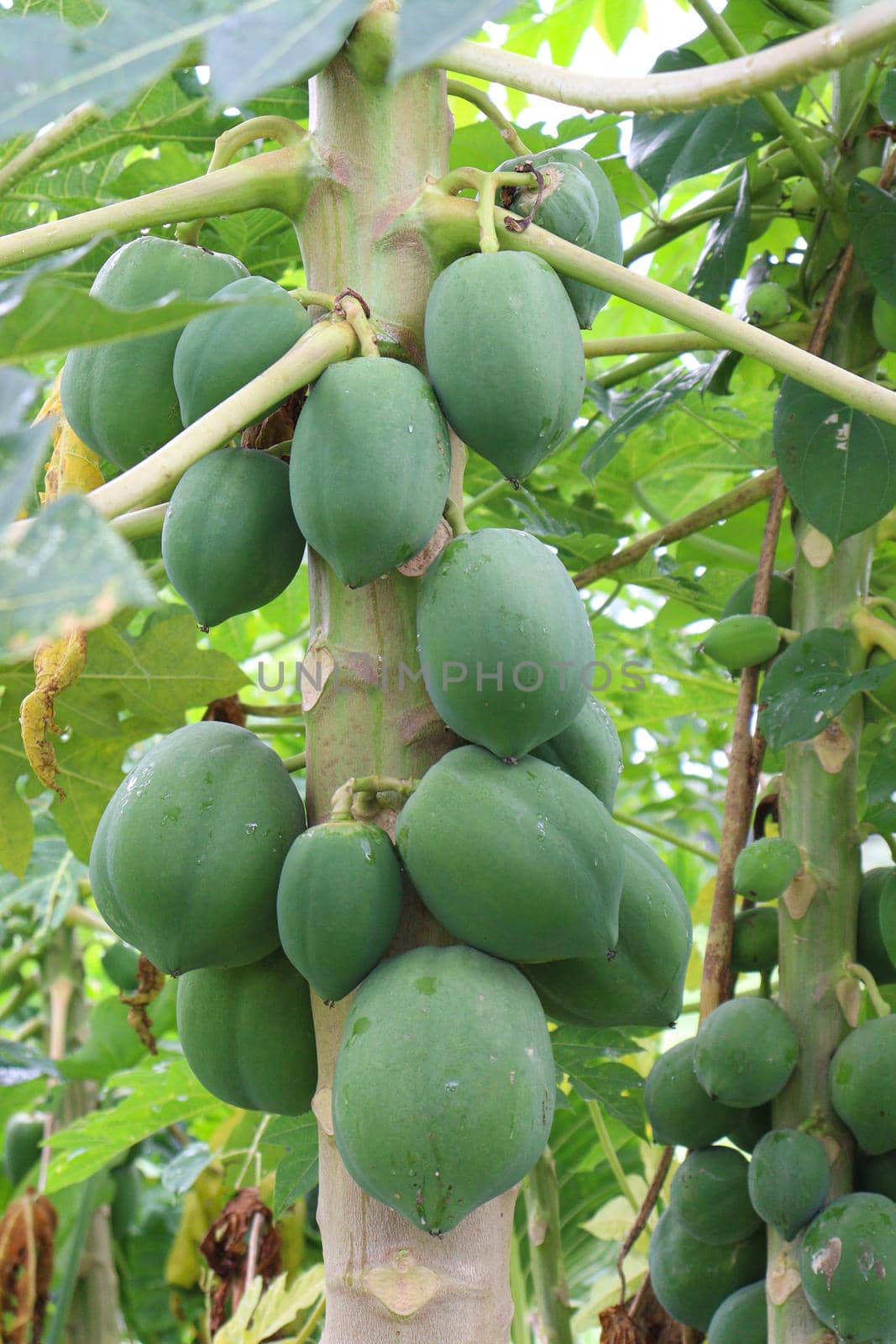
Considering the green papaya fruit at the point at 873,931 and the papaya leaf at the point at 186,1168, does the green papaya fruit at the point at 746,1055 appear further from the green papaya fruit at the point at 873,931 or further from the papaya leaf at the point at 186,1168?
the papaya leaf at the point at 186,1168

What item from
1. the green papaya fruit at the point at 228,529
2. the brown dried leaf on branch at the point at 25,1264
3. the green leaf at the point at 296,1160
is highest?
the green papaya fruit at the point at 228,529

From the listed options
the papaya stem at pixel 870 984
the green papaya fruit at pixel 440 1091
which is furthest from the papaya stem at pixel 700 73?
the papaya stem at pixel 870 984

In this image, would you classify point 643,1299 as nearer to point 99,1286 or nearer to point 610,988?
point 610,988

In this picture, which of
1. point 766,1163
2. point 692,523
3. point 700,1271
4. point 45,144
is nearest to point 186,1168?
point 700,1271

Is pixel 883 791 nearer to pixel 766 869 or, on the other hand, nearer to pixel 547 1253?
pixel 766 869

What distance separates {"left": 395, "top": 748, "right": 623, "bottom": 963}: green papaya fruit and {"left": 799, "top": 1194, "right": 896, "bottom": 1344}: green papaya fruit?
473 millimetres

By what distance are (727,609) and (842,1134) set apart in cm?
62

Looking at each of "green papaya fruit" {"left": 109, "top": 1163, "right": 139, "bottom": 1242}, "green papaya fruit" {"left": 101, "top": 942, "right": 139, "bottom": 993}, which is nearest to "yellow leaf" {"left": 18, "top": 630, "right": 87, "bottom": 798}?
"green papaya fruit" {"left": 101, "top": 942, "right": 139, "bottom": 993}

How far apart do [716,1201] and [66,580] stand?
1.08m

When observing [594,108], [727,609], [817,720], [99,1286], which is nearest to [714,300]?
[727,609]

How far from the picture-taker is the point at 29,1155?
2.71 m

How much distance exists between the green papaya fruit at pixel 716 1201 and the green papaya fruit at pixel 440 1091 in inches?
21.5

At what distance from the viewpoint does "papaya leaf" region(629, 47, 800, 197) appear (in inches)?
Result: 61.1

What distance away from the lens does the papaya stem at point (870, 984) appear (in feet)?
4.15
